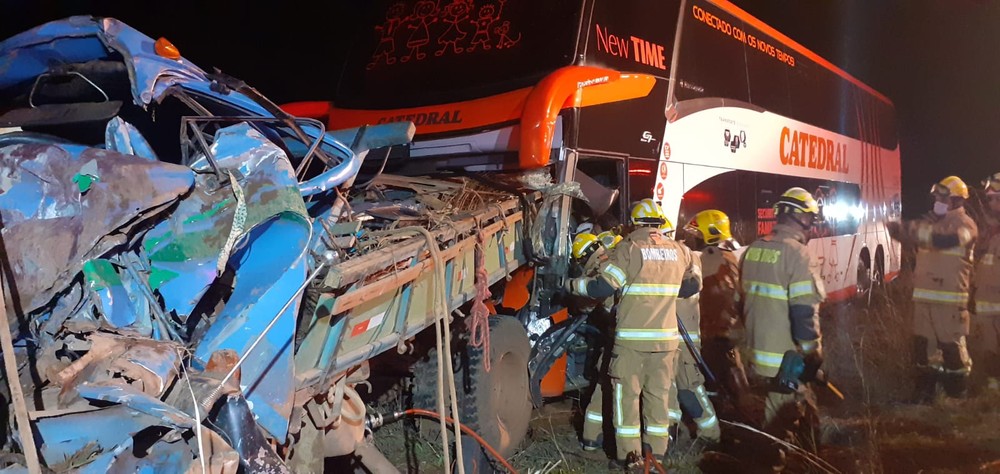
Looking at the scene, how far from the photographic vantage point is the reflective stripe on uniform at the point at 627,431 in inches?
172

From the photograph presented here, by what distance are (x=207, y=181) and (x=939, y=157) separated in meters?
16.2

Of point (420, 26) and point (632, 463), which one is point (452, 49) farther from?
point (632, 463)

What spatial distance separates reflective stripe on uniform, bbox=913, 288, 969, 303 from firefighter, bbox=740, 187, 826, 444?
7.88 ft

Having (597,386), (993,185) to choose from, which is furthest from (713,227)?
(993,185)

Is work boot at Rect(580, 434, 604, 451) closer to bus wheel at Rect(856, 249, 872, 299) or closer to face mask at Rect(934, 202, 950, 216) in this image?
face mask at Rect(934, 202, 950, 216)

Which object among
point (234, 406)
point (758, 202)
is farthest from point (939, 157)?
point (234, 406)

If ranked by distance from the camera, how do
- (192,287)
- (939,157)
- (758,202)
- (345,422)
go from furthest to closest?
(939,157) < (758,202) < (345,422) < (192,287)

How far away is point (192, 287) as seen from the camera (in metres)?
2.34

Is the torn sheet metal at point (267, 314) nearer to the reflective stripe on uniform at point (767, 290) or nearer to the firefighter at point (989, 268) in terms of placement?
the reflective stripe on uniform at point (767, 290)

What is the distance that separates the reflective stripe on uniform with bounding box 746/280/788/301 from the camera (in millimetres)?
4527

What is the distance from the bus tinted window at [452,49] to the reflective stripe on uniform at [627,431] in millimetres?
2416

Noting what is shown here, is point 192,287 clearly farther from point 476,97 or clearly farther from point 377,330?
point 476,97

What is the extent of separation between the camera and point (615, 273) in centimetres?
433

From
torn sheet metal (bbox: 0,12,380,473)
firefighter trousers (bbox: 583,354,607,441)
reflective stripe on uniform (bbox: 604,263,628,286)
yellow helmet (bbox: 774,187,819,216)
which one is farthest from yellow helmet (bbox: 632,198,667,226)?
torn sheet metal (bbox: 0,12,380,473)
